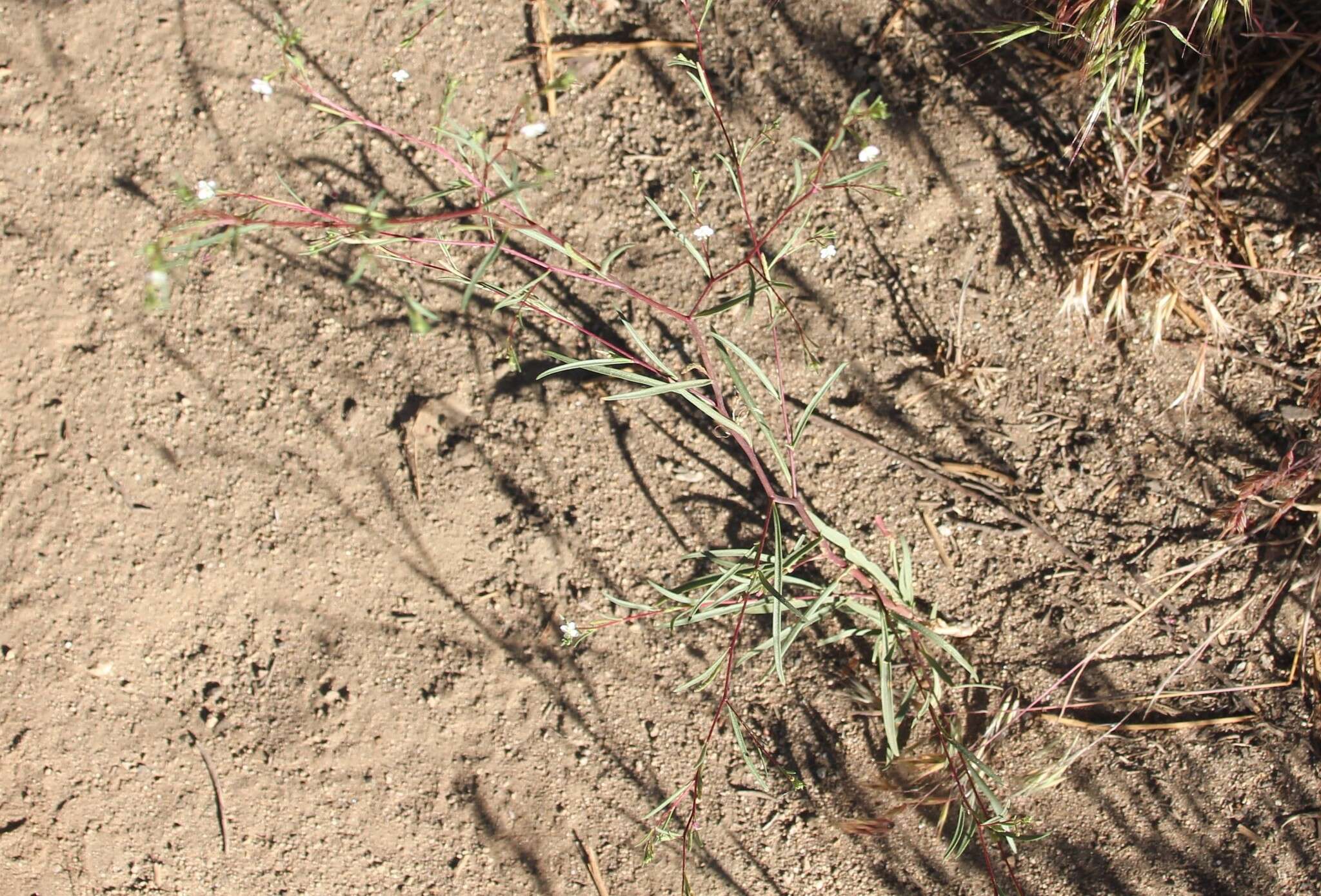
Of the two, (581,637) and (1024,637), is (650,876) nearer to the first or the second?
(581,637)

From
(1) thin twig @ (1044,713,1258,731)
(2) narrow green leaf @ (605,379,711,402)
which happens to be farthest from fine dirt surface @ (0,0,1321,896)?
(2) narrow green leaf @ (605,379,711,402)

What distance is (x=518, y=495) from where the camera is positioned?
234 centimetres

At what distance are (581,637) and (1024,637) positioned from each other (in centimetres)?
108

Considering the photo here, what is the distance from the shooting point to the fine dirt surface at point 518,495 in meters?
2.28

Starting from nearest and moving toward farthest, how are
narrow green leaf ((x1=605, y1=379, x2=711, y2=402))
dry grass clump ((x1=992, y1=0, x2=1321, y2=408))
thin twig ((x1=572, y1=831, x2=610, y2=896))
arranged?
1. narrow green leaf ((x1=605, y1=379, x2=711, y2=402))
2. dry grass clump ((x1=992, y1=0, x2=1321, y2=408))
3. thin twig ((x1=572, y1=831, x2=610, y2=896))

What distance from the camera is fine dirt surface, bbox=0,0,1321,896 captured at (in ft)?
7.48

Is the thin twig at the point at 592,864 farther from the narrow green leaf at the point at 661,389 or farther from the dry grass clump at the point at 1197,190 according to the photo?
the dry grass clump at the point at 1197,190

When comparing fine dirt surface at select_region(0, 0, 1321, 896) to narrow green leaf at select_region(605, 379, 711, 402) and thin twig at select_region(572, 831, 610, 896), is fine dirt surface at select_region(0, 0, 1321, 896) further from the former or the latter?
narrow green leaf at select_region(605, 379, 711, 402)

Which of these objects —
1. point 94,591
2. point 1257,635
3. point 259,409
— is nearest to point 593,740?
point 259,409

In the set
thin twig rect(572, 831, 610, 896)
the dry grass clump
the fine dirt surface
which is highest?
the dry grass clump

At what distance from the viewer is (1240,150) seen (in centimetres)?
223

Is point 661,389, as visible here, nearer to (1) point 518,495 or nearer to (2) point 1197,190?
(1) point 518,495

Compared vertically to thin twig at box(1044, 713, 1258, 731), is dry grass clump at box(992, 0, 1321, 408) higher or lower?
higher

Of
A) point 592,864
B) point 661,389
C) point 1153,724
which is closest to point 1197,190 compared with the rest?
point 1153,724
